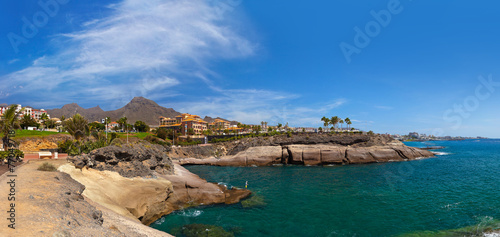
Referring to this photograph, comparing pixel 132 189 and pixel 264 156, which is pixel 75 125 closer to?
pixel 132 189

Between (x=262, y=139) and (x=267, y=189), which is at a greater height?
(x=262, y=139)

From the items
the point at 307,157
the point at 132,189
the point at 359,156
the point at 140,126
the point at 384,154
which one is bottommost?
the point at 307,157

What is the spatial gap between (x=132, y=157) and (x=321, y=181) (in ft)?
96.0

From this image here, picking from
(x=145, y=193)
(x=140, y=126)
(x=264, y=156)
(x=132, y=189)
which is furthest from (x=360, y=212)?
(x=140, y=126)

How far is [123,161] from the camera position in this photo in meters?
Result: 26.8

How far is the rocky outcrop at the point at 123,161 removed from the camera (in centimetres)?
2324

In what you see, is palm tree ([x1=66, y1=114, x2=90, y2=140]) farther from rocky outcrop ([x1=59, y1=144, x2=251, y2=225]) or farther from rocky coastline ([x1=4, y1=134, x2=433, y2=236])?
rocky outcrop ([x1=59, y1=144, x2=251, y2=225])

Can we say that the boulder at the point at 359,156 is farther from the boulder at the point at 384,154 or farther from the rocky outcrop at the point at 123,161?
the rocky outcrop at the point at 123,161

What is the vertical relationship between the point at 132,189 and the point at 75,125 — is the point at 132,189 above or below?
below

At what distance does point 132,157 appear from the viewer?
91.0 ft

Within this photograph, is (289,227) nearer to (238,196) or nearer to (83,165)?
(238,196)

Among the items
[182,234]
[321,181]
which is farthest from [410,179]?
[182,234]

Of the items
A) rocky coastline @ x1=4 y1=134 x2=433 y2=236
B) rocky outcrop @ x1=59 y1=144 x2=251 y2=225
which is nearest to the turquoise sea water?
rocky outcrop @ x1=59 y1=144 x2=251 y2=225

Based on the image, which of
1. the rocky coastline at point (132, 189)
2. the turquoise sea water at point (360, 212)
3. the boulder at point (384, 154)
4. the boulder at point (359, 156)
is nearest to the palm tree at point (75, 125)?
the rocky coastline at point (132, 189)
